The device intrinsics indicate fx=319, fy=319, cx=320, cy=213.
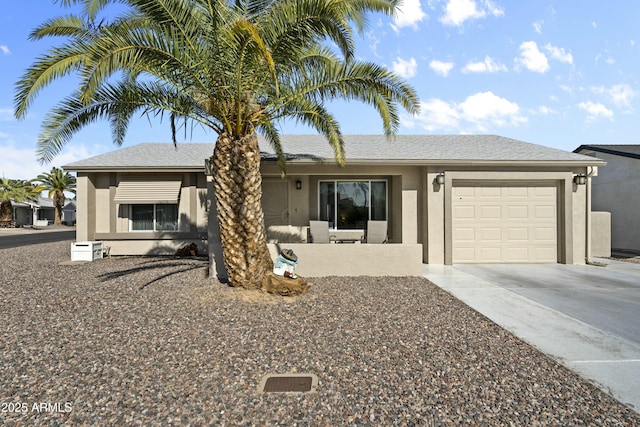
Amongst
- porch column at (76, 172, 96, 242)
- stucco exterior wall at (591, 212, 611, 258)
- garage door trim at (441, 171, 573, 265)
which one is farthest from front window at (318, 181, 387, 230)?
porch column at (76, 172, 96, 242)

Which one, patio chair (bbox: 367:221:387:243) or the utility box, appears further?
the utility box

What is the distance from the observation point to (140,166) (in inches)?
499

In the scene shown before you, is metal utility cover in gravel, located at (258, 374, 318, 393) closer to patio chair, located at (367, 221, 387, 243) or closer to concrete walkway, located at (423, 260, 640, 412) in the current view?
concrete walkway, located at (423, 260, 640, 412)

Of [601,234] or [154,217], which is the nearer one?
[601,234]

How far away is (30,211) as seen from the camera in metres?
50.6

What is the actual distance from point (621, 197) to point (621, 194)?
0.15 metres

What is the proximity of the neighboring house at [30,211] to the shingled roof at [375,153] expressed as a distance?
144 feet

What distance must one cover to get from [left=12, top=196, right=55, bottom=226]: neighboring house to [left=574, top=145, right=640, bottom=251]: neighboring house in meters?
61.2

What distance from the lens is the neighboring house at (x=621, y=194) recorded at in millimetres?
14672

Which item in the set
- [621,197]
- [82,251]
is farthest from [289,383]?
[621,197]

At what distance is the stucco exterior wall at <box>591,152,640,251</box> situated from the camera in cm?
1467

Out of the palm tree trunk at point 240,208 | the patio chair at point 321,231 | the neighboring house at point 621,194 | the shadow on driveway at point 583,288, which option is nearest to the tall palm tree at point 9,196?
the patio chair at point 321,231

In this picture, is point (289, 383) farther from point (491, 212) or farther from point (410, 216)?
point (491, 212)

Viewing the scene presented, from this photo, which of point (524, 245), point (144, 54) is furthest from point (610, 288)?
point (144, 54)
